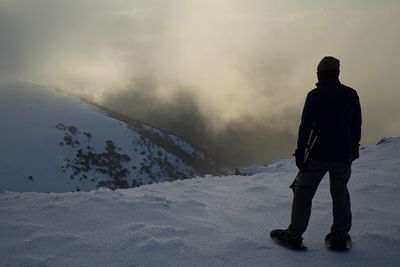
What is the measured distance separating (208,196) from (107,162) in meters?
A: 70.5

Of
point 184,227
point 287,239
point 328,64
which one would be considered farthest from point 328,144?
point 184,227

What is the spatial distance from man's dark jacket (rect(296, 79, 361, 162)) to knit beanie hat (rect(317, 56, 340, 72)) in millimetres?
196

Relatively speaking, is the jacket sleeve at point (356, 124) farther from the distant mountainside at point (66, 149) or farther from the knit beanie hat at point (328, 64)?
the distant mountainside at point (66, 149)

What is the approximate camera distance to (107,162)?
75.4 meters

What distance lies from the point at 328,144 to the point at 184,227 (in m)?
2.90

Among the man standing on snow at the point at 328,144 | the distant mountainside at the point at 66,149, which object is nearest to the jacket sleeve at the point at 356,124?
the man standing on snow at the point at 328,144

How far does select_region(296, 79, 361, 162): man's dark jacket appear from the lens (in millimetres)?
4840

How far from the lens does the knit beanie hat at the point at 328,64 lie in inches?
191

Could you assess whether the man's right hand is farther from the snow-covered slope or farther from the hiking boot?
the snow-covered slope

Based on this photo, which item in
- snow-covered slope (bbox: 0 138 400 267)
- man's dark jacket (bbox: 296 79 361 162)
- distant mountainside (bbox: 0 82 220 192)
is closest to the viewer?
snow-covered slope (bbox: 0 138 400 267)

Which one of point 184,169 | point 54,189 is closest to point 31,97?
point 54,189

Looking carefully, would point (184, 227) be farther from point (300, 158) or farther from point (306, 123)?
A: point (306, 123)

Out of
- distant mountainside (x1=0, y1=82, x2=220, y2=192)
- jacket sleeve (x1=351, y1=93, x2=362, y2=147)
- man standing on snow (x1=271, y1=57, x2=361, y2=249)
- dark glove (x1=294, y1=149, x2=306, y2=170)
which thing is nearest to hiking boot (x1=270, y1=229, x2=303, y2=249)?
man standing on snow (x1=271, y1=57, x2=361, y2=249)

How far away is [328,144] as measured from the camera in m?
4.89
